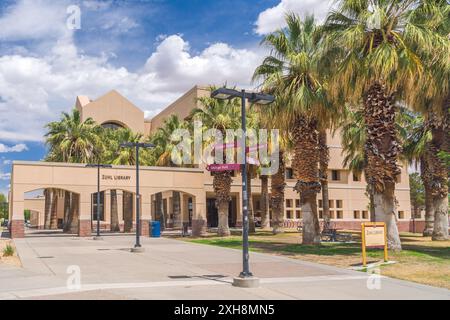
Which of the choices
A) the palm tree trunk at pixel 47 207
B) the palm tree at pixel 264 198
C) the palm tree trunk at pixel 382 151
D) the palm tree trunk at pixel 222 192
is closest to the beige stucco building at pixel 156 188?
the palm tree trunk at pixel 47 207

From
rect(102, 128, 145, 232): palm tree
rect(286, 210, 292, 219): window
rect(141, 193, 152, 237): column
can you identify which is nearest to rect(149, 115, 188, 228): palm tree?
rect(102, 128, 145, 232): palm tree

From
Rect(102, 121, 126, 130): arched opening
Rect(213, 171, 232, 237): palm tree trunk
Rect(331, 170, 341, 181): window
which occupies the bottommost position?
Rect(213, 171, 232, 237): palm tree trunk

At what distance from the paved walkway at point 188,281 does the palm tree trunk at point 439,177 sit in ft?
42.0

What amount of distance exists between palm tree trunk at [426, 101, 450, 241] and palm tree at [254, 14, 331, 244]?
7.18 m

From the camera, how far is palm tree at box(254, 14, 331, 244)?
2319 centimetres

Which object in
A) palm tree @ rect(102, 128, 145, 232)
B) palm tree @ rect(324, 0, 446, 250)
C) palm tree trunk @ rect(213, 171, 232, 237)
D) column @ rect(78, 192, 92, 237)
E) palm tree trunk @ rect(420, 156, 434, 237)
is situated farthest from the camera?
palm tree @ rect(102, 128, 145, 232)

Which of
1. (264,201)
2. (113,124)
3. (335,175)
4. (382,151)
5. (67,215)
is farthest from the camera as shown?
(113,124)

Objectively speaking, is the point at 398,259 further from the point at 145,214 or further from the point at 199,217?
the point at 145,214

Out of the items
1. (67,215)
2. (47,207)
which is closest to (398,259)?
(67,215)

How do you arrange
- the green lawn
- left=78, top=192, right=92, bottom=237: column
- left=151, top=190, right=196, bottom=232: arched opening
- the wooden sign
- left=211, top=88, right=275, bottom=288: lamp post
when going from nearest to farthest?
left=211, top=88, right=275, bottom=288: lamp post, the green lawn, the wooden sign, left=78, top=192, right=92, bottom=237: column, left=151, top=190, right=196, bottom=232: arched opening

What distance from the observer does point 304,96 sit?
22.5 meters

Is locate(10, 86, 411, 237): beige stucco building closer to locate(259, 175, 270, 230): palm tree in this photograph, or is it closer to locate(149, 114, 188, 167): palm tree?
locate(149, 114, 188, 167): palm tree

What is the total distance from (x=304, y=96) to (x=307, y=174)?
3.78 metres
